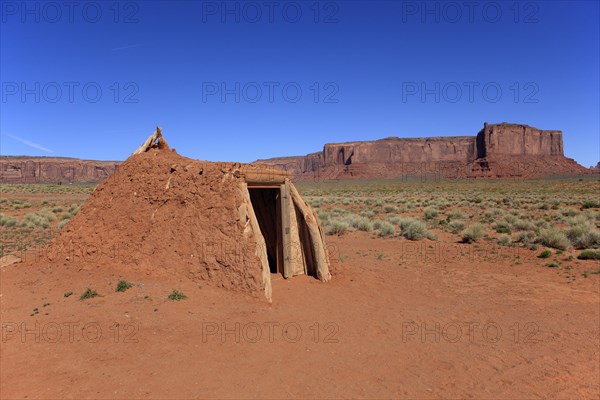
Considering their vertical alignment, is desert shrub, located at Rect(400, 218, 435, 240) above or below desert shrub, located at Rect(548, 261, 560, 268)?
above

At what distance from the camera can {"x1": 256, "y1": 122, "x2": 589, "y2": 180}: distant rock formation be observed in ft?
330

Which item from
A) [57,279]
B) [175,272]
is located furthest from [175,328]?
[57,279]

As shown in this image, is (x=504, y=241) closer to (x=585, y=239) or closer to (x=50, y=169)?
(x=585, y=239)

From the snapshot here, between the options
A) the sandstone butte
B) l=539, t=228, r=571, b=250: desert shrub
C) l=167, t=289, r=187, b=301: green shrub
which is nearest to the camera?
l=167, t=289, r=187, b=301: green shrub

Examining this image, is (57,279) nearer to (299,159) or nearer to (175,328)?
(175,328)

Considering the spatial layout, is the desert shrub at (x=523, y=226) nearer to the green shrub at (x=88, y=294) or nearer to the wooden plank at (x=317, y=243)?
the wooden plank at (x=317, y=243)

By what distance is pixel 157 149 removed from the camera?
10820 mm

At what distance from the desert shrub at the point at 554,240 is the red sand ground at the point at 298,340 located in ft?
13.2

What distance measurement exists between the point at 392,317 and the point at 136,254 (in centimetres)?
523

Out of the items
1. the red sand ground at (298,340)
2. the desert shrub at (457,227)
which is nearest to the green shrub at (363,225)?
the desert shrub at (457,227)

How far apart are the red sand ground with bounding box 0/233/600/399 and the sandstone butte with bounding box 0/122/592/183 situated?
90585 millimetres

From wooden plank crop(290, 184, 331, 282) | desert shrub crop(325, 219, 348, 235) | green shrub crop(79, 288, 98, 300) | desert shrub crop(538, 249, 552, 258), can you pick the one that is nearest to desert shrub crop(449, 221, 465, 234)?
desert shrub crop(325, 219, 348, 235)

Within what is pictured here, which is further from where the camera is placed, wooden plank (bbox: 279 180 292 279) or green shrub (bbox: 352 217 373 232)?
green shrub (bbox: 352 217 373 232)

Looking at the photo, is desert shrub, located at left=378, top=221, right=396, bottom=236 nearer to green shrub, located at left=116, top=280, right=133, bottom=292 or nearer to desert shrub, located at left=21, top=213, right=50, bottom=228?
green shrub, located at left=116, top=280, right=133, bottom=292
